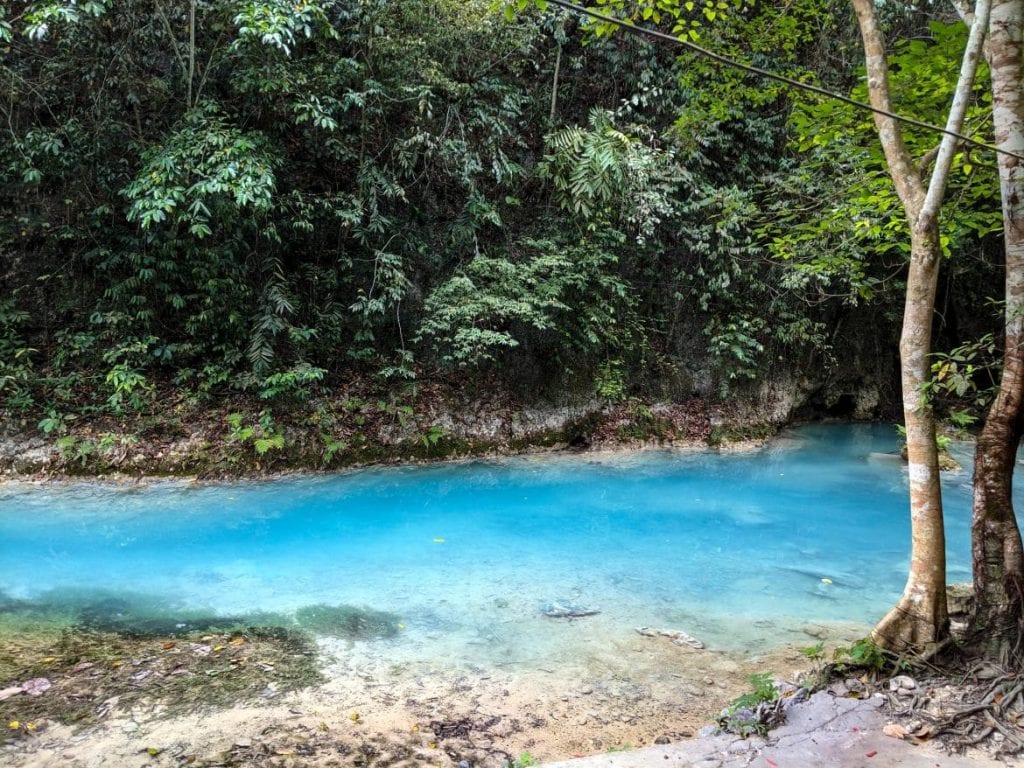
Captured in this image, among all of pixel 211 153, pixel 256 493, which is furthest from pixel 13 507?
pixel 211 153

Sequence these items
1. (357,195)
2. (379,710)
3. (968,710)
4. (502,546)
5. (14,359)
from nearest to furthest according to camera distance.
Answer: (968,710) → (379,710) → (502,546) → (14,359) → (357,195)

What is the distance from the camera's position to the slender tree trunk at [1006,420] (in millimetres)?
3160

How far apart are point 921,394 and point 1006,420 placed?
395 millimetres

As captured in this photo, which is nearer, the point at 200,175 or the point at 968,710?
the point at 968,710

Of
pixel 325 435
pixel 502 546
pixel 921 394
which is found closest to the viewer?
pixel 921 394

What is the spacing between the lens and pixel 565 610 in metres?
5.04

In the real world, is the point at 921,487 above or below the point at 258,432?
above

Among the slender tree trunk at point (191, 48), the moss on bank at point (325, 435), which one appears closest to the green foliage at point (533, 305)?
the moss on bank at point (325, 435)

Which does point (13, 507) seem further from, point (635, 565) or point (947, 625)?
point (947, 625)

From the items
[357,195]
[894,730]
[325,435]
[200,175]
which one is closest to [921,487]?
[894,730]

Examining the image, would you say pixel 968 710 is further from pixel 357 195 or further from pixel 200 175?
pixel 357 195

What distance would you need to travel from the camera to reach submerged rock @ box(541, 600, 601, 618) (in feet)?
16.2

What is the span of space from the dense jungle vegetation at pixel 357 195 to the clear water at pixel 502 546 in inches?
70.5

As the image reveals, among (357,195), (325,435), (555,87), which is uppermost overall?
(555,87)
